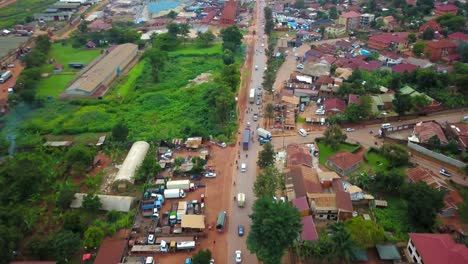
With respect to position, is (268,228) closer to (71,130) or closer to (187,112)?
(187,112)

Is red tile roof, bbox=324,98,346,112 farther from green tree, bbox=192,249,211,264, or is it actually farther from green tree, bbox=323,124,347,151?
green tree, bbox=192,249,211,264

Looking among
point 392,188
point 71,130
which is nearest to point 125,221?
point 71,130

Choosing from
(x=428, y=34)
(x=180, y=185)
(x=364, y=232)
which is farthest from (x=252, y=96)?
(x=428, y=34)

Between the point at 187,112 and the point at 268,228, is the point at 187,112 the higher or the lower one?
the lower one

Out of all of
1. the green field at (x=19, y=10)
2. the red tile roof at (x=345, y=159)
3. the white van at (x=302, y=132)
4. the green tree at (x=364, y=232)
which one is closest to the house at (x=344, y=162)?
the red tile roof at (x=345, y=159)

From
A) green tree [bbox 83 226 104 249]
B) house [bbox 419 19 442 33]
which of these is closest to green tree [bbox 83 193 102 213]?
green tree [bbox 83 226 104 249]

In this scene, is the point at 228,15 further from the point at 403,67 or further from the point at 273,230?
the point at 273,230

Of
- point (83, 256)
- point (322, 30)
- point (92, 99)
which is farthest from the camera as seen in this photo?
point (322, 30)
